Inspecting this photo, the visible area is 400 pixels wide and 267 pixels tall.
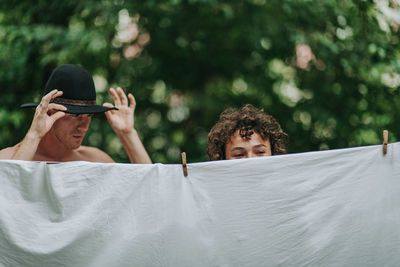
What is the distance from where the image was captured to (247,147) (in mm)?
2477

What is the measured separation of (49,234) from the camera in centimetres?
210

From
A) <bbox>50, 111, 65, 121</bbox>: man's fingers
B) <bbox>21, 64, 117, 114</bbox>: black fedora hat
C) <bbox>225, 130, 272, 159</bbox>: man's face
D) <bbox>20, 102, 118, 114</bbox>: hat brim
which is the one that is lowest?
<bbox>225, 130, 272, 159</bbox>: man's face

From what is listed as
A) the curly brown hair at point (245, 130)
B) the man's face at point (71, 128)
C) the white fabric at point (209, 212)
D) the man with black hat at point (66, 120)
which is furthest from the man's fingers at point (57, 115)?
the curly brown hair at point (245, 130)

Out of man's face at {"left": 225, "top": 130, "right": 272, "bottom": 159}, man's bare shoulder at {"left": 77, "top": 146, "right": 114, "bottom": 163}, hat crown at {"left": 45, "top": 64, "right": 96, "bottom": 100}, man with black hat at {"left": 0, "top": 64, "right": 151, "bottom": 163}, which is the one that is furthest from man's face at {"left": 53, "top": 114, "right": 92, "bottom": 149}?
man's face at {"left": 225, "top": 130, "right": 272, "bottom": 159}

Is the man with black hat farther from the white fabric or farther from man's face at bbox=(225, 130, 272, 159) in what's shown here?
man's face at bbox=(225, 130, 272, 159)

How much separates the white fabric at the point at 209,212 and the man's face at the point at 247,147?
284mm

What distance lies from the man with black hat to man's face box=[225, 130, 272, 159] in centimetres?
67

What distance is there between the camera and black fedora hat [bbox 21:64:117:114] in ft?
8.81

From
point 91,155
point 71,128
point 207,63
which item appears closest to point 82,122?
point 71,128

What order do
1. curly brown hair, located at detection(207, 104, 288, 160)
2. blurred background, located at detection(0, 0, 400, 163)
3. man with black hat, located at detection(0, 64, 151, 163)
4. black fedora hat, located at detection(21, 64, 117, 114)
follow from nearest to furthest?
1. man with black hat, located at detection(0, 64, 151, 163)
2. curly brown hair, located at detection(207, 104, 288, 160)
3. black fedora hat, located at detection(21, 64, 117, 114)
4. blurred background, located at detection(0, 0, 400, 163)

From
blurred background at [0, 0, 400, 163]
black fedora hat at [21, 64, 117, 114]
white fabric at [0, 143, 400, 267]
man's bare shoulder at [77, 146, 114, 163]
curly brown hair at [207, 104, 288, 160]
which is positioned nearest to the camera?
white fabric at [0, 143, 400, 267]

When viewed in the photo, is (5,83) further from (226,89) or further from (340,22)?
(340,22)

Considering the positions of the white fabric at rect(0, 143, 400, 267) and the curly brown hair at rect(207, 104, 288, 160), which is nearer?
the white fabric at rect(0, 143, 400, 267)

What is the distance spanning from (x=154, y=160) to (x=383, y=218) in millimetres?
3109
